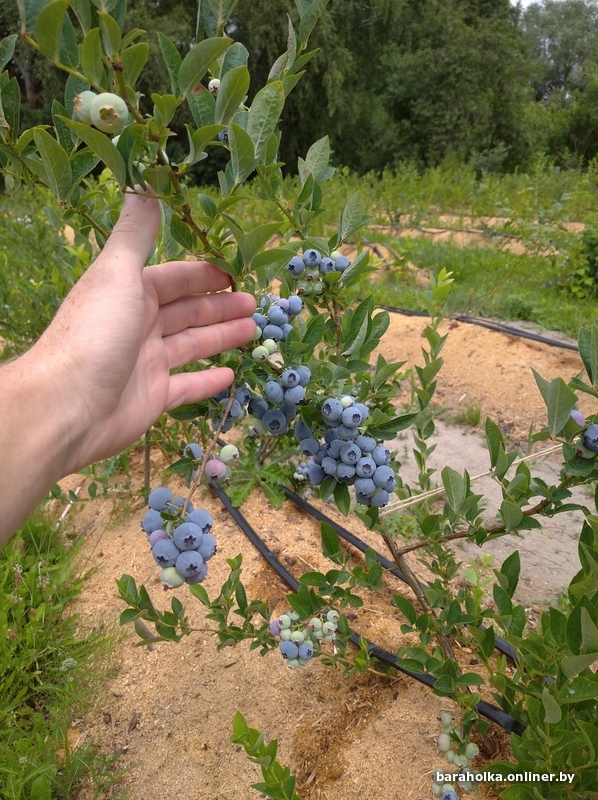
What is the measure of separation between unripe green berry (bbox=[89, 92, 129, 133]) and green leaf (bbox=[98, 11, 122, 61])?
38 mm

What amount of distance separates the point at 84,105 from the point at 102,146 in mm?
41

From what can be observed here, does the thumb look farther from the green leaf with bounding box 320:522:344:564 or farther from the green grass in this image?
the green grass

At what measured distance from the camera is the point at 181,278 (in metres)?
1.05

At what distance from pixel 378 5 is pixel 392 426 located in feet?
52.2

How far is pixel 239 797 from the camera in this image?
3.88 feet

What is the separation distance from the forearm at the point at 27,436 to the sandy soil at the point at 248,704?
0.80 m

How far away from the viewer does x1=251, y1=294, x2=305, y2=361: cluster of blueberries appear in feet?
2.93

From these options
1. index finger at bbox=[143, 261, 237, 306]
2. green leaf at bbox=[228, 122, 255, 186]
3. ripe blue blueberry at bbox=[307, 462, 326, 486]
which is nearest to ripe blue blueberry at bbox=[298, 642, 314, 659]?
ripe blue blueberry at bbox=[307, 462, 326, 486]

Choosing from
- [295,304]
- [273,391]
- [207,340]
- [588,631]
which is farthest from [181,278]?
[588,631]

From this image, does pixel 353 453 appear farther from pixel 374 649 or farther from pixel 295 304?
pixel 374 649

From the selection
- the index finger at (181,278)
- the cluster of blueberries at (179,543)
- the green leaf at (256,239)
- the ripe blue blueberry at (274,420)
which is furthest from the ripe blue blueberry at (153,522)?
the index finger at (181,278)

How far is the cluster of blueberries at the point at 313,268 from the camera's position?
1024mm

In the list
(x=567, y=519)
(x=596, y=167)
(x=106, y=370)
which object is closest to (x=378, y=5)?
(x=596, y=167)

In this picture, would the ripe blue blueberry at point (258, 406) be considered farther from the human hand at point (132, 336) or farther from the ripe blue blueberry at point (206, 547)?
the ripe blue blueberry at point (206, 547)
